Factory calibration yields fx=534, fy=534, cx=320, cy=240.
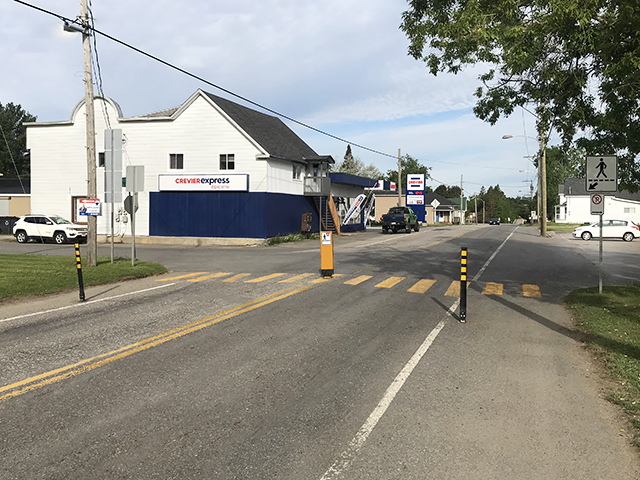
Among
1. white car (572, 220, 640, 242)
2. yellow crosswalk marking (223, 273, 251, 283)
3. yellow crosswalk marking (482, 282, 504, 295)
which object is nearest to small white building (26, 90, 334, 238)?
yellow crosswalk marking (223, 273, 251, 283)

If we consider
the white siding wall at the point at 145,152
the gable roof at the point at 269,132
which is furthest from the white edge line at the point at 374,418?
the gable roof at the point at 269,132

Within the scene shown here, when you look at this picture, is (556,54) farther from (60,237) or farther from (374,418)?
(60,237)

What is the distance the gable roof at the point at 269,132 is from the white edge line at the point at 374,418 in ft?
84.5

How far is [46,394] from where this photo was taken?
5.78 meters

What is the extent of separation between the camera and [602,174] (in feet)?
41.4

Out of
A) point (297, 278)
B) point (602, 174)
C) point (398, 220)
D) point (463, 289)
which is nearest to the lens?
point (463, 289)

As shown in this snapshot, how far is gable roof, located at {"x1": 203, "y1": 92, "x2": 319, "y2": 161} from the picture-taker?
32969 millimetres

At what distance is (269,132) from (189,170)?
6.93 meters

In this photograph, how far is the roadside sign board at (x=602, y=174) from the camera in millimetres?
12469

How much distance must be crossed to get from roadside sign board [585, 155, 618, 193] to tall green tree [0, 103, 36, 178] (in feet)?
251

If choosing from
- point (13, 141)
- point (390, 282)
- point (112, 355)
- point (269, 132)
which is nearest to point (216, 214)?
point (269, 132)

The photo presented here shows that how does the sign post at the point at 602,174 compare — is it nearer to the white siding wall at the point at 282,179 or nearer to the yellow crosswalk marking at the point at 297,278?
the yellow crosswalk marking at the point at 297,278

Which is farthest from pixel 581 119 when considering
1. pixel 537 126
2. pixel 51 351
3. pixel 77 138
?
pixel 77 138

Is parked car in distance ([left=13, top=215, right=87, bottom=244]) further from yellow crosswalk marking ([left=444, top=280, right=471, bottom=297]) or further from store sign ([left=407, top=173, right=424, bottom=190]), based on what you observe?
store sign ([left=407, top=173, right=424, bottom=190])
